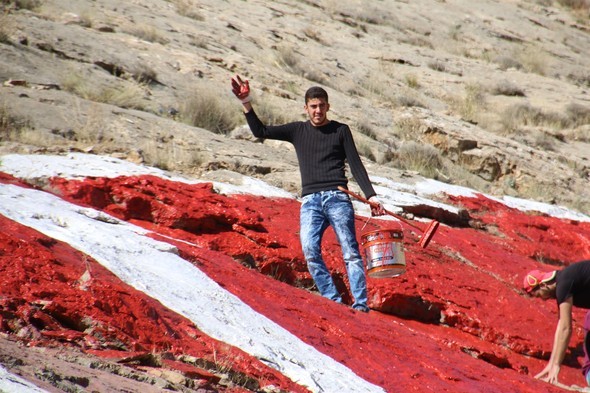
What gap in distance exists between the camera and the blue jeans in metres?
6.80

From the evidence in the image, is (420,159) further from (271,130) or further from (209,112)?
(271,130)

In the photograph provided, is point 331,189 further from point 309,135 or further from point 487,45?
point 487,45

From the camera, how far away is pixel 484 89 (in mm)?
20656

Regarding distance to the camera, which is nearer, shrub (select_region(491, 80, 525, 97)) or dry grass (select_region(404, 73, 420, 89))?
dry grass (select_region(404, 73, 420, 89))

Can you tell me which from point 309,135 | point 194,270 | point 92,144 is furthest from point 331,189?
point 92,144

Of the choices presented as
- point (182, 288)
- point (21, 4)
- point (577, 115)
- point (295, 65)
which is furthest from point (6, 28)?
point (577, 115)

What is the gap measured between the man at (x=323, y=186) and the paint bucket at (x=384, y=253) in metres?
0.24

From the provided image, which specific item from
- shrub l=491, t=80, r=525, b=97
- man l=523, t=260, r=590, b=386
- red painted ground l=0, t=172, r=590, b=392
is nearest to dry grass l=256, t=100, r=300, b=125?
red painted ground l=0, t=172, r=590, b=392

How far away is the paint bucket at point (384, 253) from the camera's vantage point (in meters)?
6.48

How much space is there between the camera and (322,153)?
705 centimetres

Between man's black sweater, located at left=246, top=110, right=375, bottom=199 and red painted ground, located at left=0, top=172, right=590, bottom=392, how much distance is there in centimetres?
80

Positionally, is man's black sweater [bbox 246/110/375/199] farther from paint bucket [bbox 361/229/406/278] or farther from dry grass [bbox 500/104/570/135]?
dry grass [bbox 500/104/570/135]

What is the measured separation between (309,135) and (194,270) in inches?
82.5

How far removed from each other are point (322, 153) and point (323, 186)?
A: 0.28 m
